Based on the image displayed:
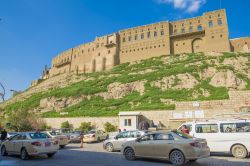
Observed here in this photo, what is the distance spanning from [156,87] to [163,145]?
137ft

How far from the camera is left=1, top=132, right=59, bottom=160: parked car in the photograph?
532 inches

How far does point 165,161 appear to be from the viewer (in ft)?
40.3

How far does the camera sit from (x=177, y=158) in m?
11.0

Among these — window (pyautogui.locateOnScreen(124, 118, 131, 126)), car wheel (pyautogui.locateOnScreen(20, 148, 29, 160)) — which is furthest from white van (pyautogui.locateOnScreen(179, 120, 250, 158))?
window (pyautogui.locateOnScreen(124, 118, 131, 126))

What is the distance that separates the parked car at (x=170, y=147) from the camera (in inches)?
421

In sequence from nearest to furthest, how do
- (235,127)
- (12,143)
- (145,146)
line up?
(145,146) → (235,127) → (12,143)

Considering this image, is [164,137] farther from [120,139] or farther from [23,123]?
[23,123]

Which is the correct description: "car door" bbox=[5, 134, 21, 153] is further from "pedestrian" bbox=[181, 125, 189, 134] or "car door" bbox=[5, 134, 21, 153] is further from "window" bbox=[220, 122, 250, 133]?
"window" bbox=[220, 122, 250, 133]

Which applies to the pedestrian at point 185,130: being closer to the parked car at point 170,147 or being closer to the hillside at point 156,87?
the parked car at point 170,147

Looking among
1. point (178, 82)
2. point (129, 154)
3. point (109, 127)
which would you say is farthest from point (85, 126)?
point (129, 154)

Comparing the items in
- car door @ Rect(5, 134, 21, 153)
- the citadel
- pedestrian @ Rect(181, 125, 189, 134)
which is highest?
the citadel

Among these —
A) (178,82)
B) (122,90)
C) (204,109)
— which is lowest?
(204,109)

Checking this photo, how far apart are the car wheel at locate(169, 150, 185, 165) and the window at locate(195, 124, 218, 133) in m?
4.11

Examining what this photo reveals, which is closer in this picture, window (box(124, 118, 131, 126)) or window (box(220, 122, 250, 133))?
window (box(220, 122, 250, 133))
